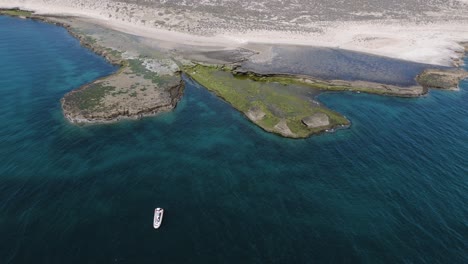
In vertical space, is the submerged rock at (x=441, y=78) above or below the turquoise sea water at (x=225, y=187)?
above

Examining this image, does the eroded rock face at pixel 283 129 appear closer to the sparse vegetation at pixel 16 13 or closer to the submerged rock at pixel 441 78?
the submerged rock at pixel 441 78

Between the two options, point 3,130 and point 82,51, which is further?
point 82,51

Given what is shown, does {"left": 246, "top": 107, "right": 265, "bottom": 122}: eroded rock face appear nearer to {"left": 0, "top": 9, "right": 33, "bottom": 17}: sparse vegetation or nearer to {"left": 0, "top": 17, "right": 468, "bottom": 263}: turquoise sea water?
{"left": 0, "top": 17, "right": 468, "bottom": 263}: turquoise sea water

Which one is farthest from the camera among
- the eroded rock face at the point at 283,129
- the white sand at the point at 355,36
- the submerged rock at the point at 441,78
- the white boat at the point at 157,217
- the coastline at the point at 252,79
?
the white sand at the point at 355,36

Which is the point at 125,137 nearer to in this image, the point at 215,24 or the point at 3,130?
the point at 3,130

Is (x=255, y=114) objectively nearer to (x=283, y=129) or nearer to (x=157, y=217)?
(x=283, y=129)

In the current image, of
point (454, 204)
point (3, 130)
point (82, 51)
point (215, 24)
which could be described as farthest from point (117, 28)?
point (454, 204)

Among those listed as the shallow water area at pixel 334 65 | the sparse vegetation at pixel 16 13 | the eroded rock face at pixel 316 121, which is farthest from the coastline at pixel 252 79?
the sparse vegetation at pixel 16 13

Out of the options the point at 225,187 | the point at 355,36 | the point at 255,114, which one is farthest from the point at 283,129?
the point at 355,36
